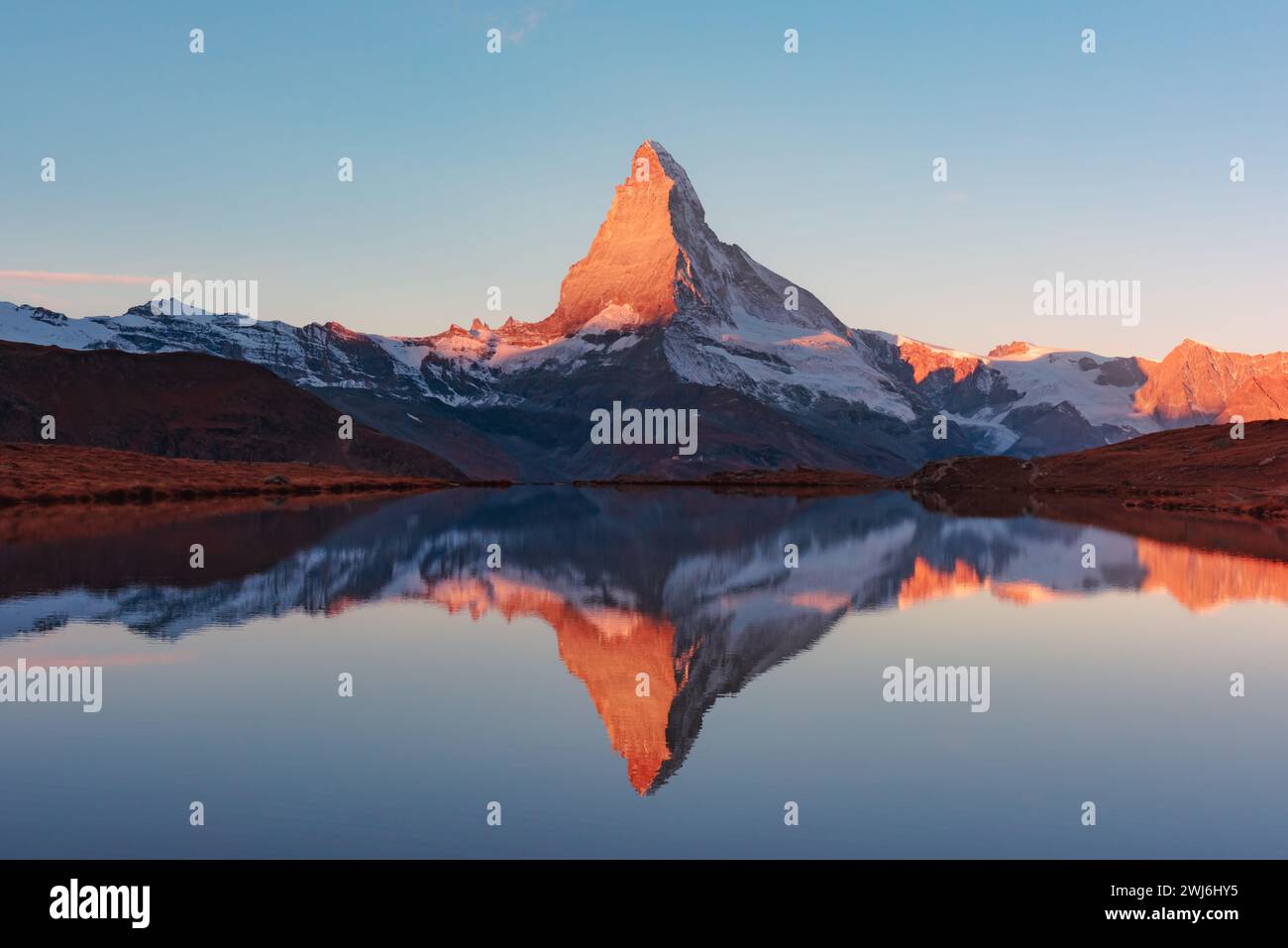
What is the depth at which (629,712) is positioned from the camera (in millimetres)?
25688

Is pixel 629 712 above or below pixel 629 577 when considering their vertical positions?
below

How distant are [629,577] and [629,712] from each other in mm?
30691

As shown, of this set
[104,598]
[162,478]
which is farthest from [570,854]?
[162,478]

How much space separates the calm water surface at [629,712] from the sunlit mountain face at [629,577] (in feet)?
0.95

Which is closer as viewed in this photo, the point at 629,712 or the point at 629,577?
the point at 629,712

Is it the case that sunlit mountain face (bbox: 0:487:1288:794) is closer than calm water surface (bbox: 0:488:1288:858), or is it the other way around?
calm water surface (bbox: 0:488:1288:858)

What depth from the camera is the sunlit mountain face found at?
3391 centimetres

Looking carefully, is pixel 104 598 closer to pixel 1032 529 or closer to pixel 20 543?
pixel 20 543

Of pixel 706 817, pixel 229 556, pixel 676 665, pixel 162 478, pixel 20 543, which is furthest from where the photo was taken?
pixel 162 478

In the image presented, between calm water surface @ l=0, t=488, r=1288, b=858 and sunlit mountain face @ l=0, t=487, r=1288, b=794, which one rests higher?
sunlit mountain face @ l=0, t=487, r=1288, b=794

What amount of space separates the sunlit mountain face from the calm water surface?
0.29m

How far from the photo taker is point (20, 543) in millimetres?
63844
